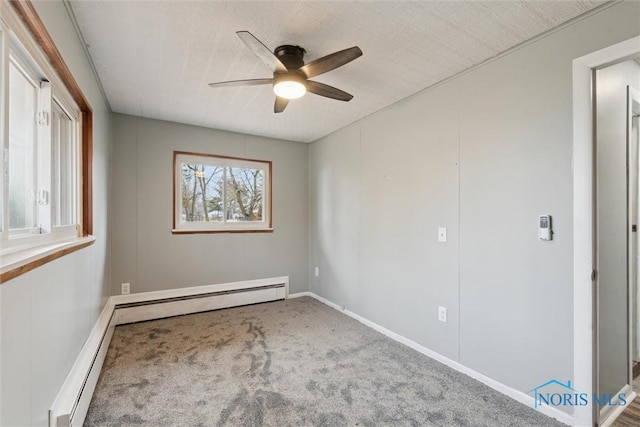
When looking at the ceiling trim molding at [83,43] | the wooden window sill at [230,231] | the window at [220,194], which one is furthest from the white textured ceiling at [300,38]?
the wooden window sill at [230,231]

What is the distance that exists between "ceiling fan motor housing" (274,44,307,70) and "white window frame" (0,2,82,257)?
4.05 ft

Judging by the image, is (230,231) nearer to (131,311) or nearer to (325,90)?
(131,311)

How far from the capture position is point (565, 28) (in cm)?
170

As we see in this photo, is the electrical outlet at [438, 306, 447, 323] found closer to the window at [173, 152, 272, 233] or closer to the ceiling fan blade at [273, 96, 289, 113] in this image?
the ceiling fan blade at [273, 96, 289, 113]

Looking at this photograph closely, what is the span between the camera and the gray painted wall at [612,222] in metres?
1.78

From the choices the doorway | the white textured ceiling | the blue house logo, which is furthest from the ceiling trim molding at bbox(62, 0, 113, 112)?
the blue house logo

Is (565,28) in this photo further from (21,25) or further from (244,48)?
(21,25)

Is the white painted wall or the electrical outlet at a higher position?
the white painted wall

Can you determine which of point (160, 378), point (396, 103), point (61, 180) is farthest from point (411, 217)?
point (61, 180)

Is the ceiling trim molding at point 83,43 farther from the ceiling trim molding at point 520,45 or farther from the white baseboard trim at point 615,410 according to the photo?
the white baseboard trim at point 615,410

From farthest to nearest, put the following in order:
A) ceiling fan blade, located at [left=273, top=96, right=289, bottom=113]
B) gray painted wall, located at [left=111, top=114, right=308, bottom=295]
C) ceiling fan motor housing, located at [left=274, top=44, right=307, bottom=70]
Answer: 1. gray painted wall, located at [left=111, top=114, right=308, bottom=295]
2. ceiling fan blade, located at [left=273, top=96, right=289, bottom=113]
3. ceiling fan motor housing, located at [left=274, top=44, right=307, bottom=70]

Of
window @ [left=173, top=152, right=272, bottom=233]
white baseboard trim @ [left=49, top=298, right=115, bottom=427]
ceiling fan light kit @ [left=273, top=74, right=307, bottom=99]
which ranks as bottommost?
white baseboard trim @ [left=49, top=298, right=115, bottom=427]

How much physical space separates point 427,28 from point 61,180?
249 cm

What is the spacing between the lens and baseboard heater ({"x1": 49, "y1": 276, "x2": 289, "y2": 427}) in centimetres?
148
